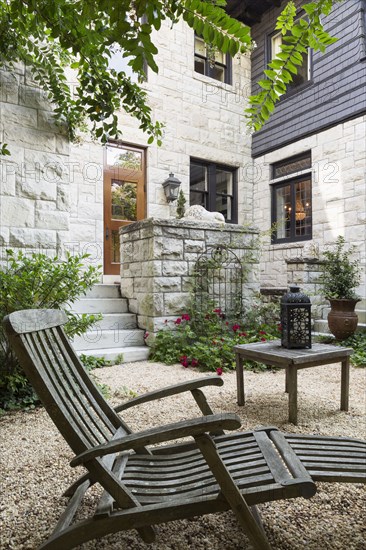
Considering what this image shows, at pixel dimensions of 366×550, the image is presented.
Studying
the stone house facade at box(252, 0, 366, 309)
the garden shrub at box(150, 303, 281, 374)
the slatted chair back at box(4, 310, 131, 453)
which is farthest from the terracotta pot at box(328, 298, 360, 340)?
the slatted chair back at box(4, 310, 131, 453)

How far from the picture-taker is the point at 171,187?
Answer: 270 inches

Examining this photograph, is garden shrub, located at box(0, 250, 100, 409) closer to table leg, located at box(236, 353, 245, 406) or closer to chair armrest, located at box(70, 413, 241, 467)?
table leg, located at box(236, 353, 245, 406)

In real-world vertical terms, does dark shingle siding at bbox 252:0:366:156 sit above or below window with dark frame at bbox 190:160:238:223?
above

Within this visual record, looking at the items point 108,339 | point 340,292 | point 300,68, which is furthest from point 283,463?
point 300,68

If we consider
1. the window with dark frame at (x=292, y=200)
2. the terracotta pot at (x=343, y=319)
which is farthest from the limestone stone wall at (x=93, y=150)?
the terracotta pot at (x=343, y=319)

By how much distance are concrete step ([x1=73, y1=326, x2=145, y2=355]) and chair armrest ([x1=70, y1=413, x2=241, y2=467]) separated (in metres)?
3.31

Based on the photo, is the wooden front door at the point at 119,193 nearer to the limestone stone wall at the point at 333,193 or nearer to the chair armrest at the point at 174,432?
the limestone stone wall at the point at 333,193

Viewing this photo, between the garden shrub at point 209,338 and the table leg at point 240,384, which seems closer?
the table leg at point 240,384

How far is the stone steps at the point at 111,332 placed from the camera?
14.2 feet

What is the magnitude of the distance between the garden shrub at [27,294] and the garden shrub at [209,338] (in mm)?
1453

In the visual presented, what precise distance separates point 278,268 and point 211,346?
380 cm

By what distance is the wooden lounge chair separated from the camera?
1111mm

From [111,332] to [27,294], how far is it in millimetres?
1836

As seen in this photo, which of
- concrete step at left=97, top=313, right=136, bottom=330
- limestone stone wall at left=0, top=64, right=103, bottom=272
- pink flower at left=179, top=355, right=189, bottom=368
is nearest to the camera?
limestone stone wall at left=0, top=64, right=103, bottom=272
